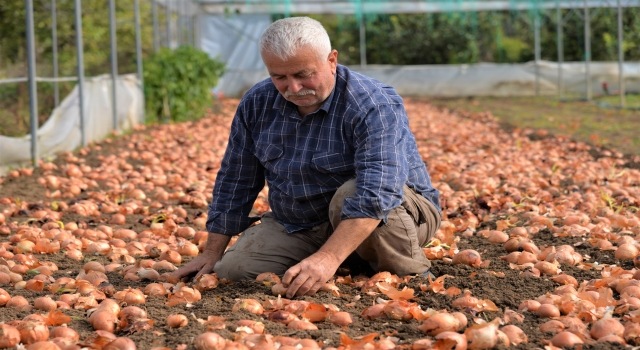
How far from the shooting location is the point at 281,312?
2.58m

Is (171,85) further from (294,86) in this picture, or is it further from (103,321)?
(103,321)

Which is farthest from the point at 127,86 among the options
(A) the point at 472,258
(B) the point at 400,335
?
(B) the point at 400,335

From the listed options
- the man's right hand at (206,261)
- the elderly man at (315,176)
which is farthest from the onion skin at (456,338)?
the man's right hand at (206,261)

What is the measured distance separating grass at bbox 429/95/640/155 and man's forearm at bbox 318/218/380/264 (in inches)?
211

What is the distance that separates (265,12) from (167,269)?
16.8 meters

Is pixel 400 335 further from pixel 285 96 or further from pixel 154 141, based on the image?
pixel 154 141

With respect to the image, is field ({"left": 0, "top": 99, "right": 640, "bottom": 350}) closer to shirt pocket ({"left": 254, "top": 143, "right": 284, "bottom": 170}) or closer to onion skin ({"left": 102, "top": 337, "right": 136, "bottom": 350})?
onion skin ({"left": 102, "top": 337, "right": 136, "bottom": 350})

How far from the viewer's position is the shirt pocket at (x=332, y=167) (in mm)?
2971

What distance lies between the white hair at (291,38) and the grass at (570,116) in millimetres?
5460

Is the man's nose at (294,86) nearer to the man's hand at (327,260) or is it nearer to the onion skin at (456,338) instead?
the man's hand at (327,260)

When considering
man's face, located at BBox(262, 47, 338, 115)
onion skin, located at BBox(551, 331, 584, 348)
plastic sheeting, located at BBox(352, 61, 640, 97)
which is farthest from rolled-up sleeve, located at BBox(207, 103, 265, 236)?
plastic sheeting, located at BBox(352, 61, 640, 97)

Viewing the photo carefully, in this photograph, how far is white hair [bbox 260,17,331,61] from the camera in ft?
8.89

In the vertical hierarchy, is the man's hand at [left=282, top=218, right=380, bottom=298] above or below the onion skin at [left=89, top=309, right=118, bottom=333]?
above

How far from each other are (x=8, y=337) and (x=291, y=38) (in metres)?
1.30
